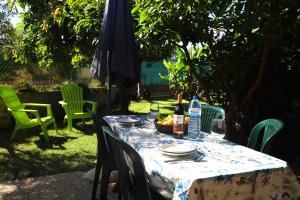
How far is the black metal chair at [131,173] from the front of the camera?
2021mm

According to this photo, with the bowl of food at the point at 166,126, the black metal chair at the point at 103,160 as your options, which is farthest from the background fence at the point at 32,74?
the bowl of food at the point at 166,126

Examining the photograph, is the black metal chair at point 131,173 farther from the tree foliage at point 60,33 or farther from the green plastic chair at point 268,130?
the tree foliage at point 60,33

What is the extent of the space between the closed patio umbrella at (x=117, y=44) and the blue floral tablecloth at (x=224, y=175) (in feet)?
5.31

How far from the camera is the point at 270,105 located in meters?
5.81

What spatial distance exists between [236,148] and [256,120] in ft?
11.9

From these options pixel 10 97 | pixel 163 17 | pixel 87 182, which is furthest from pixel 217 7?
pixel 10 97

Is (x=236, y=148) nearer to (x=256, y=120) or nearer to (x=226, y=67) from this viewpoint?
(x=226, y=67)

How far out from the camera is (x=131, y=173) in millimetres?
2240

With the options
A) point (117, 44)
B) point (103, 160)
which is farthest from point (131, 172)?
point (117, 44)

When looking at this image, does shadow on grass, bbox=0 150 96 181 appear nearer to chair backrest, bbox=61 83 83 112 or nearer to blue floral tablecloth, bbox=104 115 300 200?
chair backrest, bbox=61 83 83 112

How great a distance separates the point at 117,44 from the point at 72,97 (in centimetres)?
399

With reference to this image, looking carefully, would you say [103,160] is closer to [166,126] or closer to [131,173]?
[166,126]

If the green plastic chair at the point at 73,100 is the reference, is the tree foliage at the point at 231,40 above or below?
above

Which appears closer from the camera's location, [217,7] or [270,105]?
[217,7]
